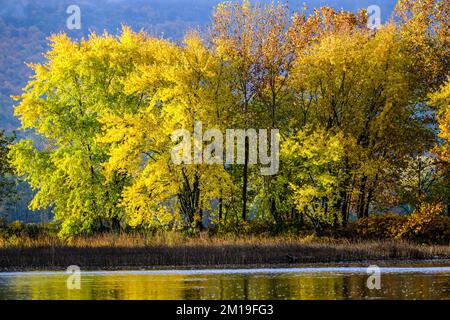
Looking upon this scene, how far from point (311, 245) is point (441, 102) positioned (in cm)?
1464

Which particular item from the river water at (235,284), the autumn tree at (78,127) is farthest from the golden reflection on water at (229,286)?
the autumn tree at (78,127)

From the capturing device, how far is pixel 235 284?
1226 inches

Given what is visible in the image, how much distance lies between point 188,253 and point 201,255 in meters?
0.68

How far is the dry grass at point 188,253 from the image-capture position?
141 ft

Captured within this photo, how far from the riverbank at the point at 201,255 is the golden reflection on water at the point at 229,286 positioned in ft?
18.1

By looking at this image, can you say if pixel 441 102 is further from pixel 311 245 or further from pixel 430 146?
pixel 311 245

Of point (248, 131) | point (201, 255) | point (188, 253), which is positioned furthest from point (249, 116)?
point (201, 255)

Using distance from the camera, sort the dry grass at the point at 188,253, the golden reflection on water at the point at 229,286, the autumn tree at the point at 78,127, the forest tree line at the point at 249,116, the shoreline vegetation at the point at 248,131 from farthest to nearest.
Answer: the autumn tree at the point at 78,127
the forest tree line at the point at 249,116
the shoreline vegetation at the point at 248,131
the dry grass at the point at 188,253
the golden reflection on water at the point at 229,286

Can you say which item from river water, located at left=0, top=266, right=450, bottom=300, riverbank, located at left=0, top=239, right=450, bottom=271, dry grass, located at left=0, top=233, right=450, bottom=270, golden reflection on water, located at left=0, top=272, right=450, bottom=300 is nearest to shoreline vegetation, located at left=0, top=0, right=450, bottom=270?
dry grass, located at left=0, top=233, right=450, bottom=270

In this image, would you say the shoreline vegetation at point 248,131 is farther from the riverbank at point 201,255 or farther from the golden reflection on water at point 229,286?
the golden reflection on water at point 229,286

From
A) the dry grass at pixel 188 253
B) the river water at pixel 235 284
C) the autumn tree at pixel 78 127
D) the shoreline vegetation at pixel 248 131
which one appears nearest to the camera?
the river water at pixel 235 284

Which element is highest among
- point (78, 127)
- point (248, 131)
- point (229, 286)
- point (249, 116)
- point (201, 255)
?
point (249, 116)

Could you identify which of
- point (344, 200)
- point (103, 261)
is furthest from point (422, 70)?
point (103, 261)

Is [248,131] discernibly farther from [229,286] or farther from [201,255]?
[229,286]
